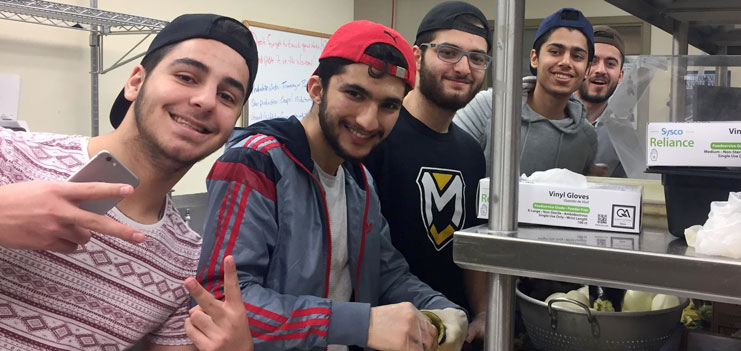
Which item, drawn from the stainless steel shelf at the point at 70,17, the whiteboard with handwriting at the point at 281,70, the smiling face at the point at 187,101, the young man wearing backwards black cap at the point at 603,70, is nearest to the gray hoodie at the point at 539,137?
the young man wearing backwards black cap at the point at 603,70

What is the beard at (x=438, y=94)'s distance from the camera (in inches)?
65.9

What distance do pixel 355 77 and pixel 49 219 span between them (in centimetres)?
63

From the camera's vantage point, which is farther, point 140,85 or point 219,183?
point 140,85

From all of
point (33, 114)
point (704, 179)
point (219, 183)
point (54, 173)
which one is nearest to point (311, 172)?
point (219, 183)

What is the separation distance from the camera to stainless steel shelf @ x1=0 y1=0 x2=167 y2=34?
2452 millimetres

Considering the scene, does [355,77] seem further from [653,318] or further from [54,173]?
[653,318]

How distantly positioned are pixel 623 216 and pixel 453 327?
0.50m

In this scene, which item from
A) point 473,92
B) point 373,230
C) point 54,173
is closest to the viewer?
point 54,173

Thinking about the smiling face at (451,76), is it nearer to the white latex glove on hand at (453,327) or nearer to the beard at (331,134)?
the beard at (331,134)

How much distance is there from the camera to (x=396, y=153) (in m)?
1.61

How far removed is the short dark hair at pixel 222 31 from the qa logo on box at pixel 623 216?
788 mm

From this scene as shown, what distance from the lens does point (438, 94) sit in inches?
66.0

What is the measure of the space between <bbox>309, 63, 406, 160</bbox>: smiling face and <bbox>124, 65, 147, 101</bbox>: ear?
1.17ft

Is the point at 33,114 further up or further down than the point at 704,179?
further up
